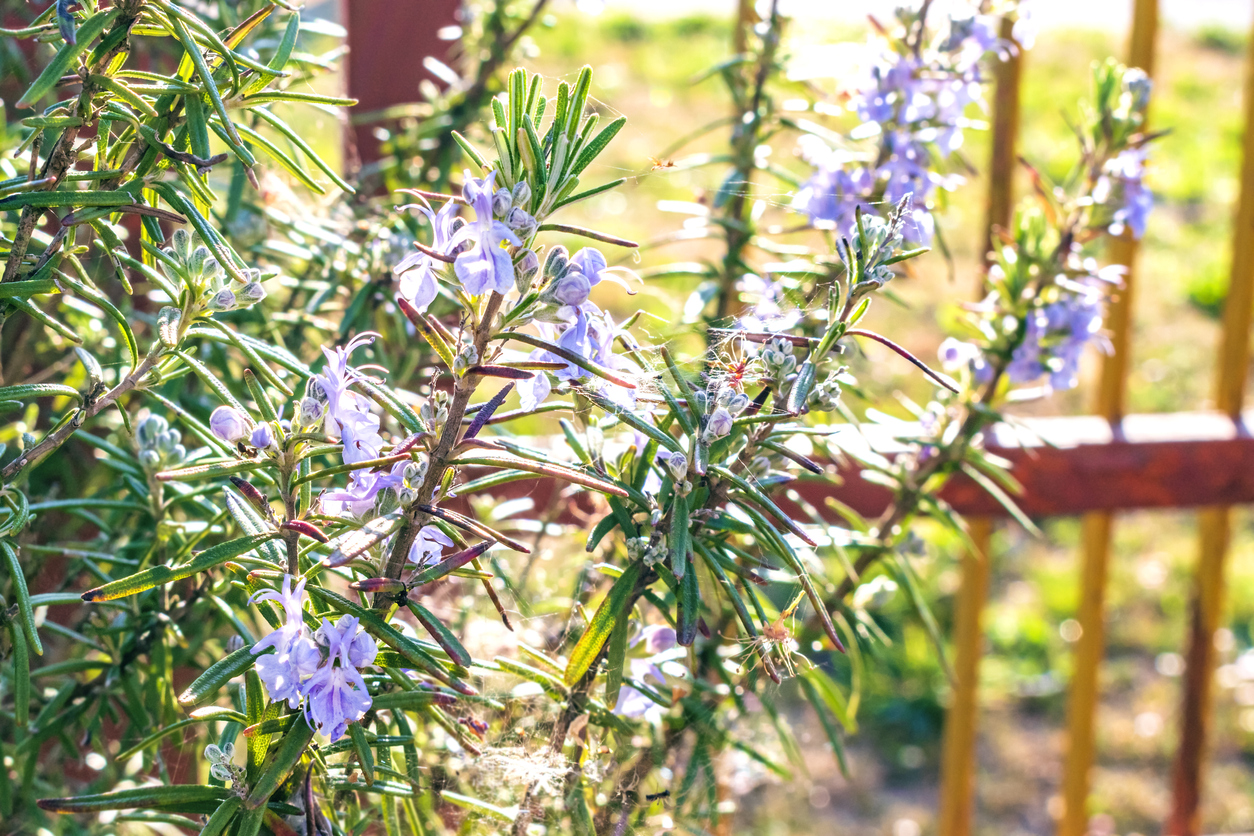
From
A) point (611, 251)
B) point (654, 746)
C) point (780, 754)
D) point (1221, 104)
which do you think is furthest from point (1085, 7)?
point (654, 746)

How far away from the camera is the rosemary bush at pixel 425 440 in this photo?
556mm

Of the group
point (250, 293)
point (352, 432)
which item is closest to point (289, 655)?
point (352, 432)

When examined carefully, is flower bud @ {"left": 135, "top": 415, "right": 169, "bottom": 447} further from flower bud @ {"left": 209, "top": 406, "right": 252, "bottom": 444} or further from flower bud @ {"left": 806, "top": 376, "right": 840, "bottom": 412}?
flower bud @ {"left": 806, "top": 376, "right": 840, "bottom": 412}

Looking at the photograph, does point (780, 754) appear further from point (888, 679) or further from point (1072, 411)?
point (1072, 411)

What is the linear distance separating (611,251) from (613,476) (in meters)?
1.12

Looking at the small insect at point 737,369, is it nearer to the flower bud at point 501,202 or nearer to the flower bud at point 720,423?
the flower bud at point 720,423

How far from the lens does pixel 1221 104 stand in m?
3.80

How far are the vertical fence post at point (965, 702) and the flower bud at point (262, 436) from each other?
1.25 metres

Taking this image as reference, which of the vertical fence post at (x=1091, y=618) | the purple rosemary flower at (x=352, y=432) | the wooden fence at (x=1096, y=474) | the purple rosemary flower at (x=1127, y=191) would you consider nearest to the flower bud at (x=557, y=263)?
the purple rosemary flower at (x=352, y=432)

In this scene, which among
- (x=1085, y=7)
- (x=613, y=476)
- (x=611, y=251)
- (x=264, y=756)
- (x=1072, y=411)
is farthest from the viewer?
(x=1085, y=7)

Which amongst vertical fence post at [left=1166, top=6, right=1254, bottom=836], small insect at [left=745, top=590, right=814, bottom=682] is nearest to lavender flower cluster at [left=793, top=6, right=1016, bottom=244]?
small insect at [left=745, top=590, right=814, bottom=682]

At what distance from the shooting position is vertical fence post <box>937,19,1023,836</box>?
1504mm

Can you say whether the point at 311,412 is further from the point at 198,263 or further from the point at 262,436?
the point at 198,263

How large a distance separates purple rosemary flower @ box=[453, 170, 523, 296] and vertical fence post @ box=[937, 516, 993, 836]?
1.24 m
